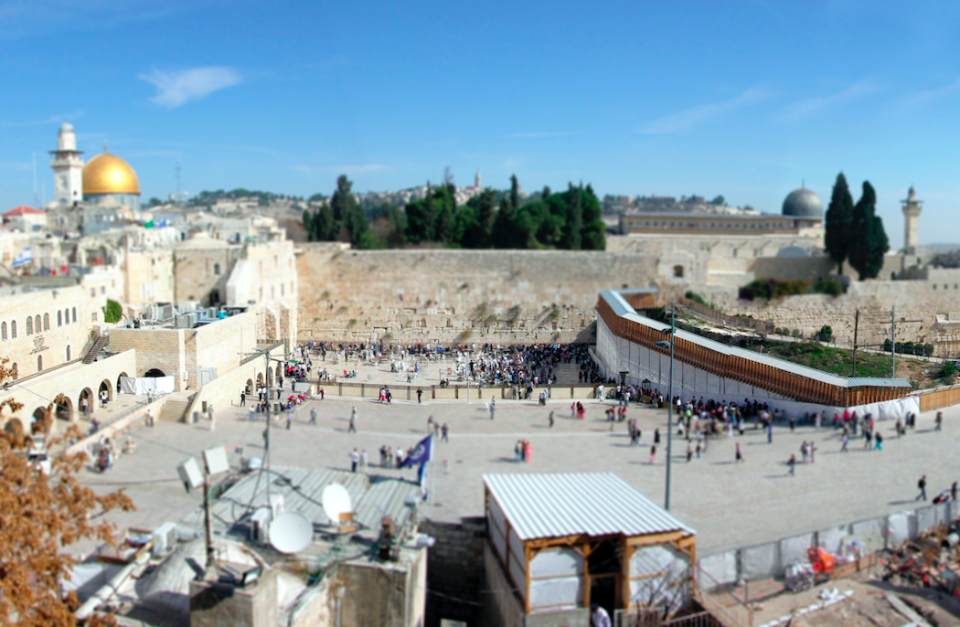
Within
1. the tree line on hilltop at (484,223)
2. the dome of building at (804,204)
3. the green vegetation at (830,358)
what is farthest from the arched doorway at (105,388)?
the dome of building at (804,204)

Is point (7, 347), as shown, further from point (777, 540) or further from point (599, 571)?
point (777, 540)

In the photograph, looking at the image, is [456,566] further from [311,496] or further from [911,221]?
[911,221]

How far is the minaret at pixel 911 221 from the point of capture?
39156 millimetres

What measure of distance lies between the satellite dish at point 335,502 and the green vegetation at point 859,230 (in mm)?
27375

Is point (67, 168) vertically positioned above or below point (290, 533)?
above

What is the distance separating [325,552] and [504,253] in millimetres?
22522

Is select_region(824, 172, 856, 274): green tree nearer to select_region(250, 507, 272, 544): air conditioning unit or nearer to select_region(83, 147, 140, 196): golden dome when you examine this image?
select_region(250, 507, 272, 544): air conditioning unit

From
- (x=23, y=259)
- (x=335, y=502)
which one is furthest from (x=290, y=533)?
(x=23, y=259)

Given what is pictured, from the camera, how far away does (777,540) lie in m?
7.59

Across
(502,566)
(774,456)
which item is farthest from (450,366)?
(502,566)

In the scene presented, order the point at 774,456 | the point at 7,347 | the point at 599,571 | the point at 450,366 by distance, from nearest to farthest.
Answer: the point at 599,571 < the point at 774,456 < the point at 7,347 < the point at 450,366

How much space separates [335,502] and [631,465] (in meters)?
4.05

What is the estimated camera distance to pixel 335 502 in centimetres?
746

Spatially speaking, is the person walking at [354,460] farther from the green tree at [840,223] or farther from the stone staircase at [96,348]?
the green tree at [840,223]
